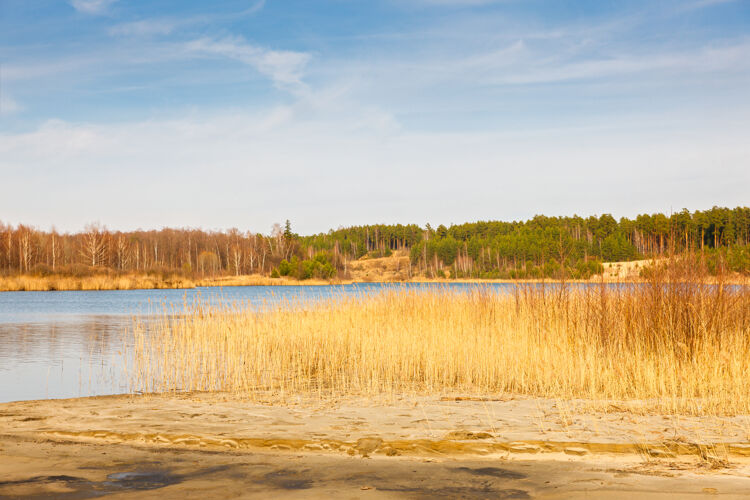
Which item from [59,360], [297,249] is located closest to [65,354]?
[59,360]

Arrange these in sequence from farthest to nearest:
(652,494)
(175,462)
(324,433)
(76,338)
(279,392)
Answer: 1. (76,338)
2. (279,392)
3. (324,433)
4. (175,462)
5. (652,494)

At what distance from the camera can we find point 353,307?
49.4 feet

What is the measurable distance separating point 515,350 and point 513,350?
9cm

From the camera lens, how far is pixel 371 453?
221 inches

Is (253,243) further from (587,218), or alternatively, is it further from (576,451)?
(576,451)

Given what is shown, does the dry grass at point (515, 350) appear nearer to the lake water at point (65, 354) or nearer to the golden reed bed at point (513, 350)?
the golden reed bed at point (513, 350)

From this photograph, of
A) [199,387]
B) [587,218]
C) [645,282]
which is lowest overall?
[199,387]

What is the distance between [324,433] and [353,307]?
29.0ft

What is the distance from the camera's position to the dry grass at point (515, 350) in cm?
868

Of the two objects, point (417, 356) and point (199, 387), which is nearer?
point (199, 387)

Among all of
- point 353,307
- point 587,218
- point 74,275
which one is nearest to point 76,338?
point 353,307

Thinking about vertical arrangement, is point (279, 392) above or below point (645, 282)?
below

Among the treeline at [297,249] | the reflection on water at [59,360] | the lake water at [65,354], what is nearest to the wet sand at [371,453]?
the reflection on water at [59,360]

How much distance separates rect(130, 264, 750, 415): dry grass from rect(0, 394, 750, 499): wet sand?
1.57 meters
